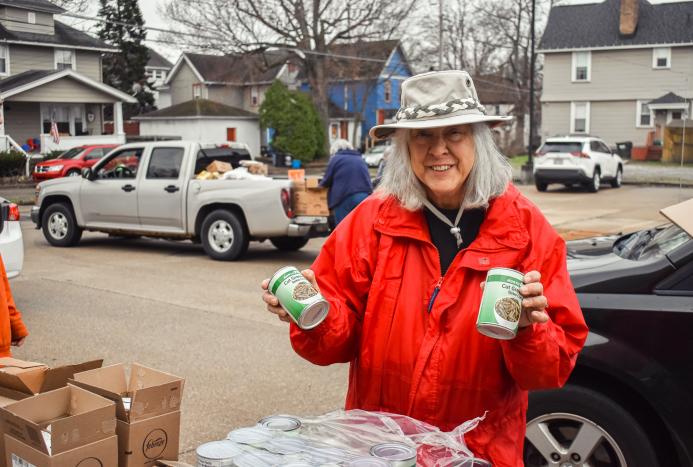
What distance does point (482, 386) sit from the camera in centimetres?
245

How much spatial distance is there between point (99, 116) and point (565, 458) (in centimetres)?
4324

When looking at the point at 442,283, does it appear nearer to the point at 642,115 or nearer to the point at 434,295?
the point at 434,295

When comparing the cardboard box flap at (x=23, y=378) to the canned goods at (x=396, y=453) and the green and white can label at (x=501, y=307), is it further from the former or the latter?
the green and white can label at (x=501, y=307)

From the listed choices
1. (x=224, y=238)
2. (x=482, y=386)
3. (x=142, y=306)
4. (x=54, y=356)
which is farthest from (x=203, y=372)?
(x=224, y=238)

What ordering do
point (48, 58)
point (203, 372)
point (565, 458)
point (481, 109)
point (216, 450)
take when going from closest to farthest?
point (216, 450), point (481, 109), point (565, 458), point (203, 372), point (48, 58)

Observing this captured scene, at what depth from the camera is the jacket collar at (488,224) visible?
2.48 meters

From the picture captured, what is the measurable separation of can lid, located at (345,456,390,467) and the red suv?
95.3ft

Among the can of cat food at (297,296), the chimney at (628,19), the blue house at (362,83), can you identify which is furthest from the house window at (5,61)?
the can of cat food at (297,296)

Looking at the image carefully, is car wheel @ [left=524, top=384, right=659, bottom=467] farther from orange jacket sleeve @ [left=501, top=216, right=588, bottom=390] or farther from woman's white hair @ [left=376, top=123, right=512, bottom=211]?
woman's white hair @ [left=376, top=123, right=512, bottom=211]

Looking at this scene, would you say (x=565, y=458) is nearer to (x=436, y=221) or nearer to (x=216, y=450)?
(x=436, y=221)

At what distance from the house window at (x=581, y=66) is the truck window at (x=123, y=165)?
119 feet

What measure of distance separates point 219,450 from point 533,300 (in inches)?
36.2

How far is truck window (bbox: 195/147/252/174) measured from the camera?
12.7m

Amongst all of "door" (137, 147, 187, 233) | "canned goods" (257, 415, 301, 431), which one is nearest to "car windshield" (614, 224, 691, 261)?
"canned goods" (257, 415, 301, 431)
